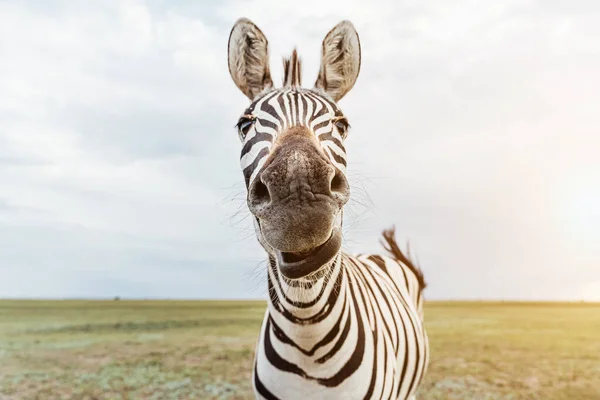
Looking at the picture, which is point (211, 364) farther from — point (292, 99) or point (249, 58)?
point (292, 99)

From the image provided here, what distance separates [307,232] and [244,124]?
1153mm

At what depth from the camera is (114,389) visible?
10.9 m

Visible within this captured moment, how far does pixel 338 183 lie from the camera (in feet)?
7.89

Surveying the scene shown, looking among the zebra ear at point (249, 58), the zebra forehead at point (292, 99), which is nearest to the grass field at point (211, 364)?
the zebra ear at point (249, 58)

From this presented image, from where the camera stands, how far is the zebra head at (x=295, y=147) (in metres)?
2.26

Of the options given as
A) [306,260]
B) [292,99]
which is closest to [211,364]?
[292,99]

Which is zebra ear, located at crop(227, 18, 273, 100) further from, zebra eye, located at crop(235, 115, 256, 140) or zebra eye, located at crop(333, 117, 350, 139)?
zebra eye, located at crop(333, 117, 350, 139)

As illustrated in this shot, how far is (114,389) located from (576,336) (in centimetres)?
2086

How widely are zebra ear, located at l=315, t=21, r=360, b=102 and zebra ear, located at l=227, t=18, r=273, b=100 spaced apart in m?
0.42

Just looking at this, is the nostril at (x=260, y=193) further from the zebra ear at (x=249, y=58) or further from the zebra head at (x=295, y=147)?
the zebra ear at (x=249, y=58)

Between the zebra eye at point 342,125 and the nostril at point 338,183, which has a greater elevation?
the zebra eye at point 342,125

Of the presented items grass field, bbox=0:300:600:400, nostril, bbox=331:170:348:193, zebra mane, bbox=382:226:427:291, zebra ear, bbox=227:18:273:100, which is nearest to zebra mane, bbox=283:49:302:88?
zebra ear, bbox=227:18:273:100

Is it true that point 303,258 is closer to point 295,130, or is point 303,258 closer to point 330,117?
point 295,130

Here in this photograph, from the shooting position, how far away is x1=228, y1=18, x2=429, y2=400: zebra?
2.28 meters
